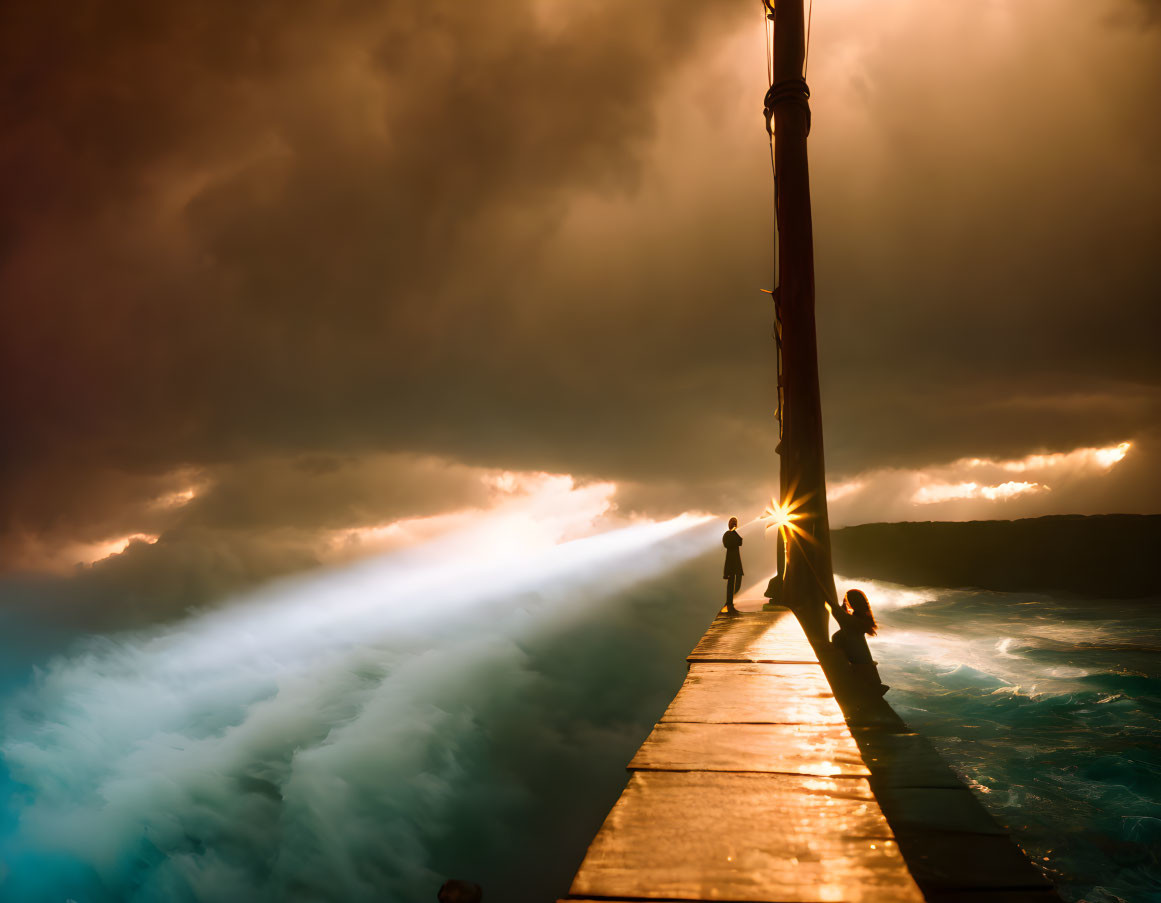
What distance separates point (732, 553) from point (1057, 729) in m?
8.68

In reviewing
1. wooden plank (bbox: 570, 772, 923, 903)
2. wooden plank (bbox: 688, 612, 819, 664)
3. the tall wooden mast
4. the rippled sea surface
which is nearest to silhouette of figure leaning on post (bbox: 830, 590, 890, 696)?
the tall wooden mast

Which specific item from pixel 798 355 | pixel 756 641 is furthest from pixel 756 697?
pixel 798 355

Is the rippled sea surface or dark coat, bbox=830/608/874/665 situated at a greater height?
dark coat, bbox=830/608/874/665

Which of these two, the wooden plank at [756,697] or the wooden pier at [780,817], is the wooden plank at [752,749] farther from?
the wooden plank at [756,697]

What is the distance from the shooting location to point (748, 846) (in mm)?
2059

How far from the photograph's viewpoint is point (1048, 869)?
5.98 metres

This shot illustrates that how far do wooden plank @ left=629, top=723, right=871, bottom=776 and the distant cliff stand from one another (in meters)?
63.8

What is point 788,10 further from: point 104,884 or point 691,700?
point 104,884

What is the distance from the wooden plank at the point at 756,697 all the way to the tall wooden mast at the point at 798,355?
3688 mm

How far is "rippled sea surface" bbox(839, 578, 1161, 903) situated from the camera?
21.4 ft

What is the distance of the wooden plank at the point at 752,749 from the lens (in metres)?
2.79

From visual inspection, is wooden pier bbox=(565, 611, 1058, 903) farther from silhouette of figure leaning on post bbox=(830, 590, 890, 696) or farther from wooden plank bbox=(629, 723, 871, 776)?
silhouette of figure leaning on post bbox=(830, 590, 890, 696)

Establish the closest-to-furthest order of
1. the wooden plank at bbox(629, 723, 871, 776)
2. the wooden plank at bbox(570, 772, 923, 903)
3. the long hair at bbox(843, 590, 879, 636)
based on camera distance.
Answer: the wooden plank at bbox(570, 772, 923, 903)
the wooden plank at bbox(629, 723, 871, 776)
the long hair at bbox(843, 590, 879, 636)

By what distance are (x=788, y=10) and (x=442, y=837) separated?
12102 centimetres
